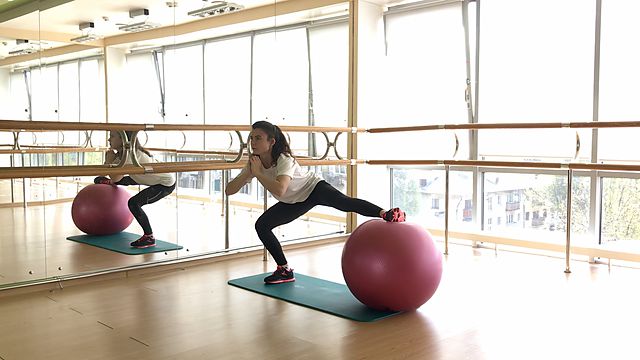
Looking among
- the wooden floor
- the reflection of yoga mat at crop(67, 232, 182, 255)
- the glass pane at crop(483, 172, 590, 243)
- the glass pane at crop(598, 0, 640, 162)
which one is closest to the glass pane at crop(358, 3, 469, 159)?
the glass pane at crop(483, 172, 590, 243)

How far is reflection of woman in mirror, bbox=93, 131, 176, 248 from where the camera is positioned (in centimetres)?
400

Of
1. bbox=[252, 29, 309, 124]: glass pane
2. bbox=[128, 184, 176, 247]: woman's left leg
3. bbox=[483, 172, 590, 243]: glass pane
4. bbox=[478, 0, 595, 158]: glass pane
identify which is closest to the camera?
bbox=[128, 184, 176, 247]: woman's left leg

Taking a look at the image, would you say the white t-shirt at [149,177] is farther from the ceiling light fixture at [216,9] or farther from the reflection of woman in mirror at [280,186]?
the ceiling light fixture at [216,9]

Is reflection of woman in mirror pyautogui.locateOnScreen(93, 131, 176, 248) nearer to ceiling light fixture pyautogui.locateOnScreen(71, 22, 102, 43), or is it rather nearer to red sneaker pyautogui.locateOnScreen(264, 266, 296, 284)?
ceiling light fixture pyautogui.locateOnScreen(71, 22, 102, 43)

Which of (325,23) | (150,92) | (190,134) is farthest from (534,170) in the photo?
(150,92)

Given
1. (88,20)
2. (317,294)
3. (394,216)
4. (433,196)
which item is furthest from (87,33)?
(433,196)

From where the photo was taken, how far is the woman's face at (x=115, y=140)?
3.98 meters

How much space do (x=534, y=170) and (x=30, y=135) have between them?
385 centimetres

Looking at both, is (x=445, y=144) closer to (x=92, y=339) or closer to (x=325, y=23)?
(x=325, y=23)

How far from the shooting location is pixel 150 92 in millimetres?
4520

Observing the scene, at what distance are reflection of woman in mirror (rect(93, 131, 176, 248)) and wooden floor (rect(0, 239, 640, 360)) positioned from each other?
38 cm

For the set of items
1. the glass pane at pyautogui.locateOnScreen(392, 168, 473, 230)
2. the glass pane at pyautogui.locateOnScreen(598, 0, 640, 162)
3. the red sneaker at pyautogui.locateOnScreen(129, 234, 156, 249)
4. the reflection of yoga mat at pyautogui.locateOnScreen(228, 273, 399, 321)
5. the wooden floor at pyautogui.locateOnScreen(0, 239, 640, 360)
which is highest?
the glass pane at pyautogui.locateOnScreen(598, 0, 640, 162)

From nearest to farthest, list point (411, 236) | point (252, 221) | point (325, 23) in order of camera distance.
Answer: point (411, 236), point (252, 221), point (325, 23)

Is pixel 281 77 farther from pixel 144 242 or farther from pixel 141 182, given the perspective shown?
pixel 144 242
